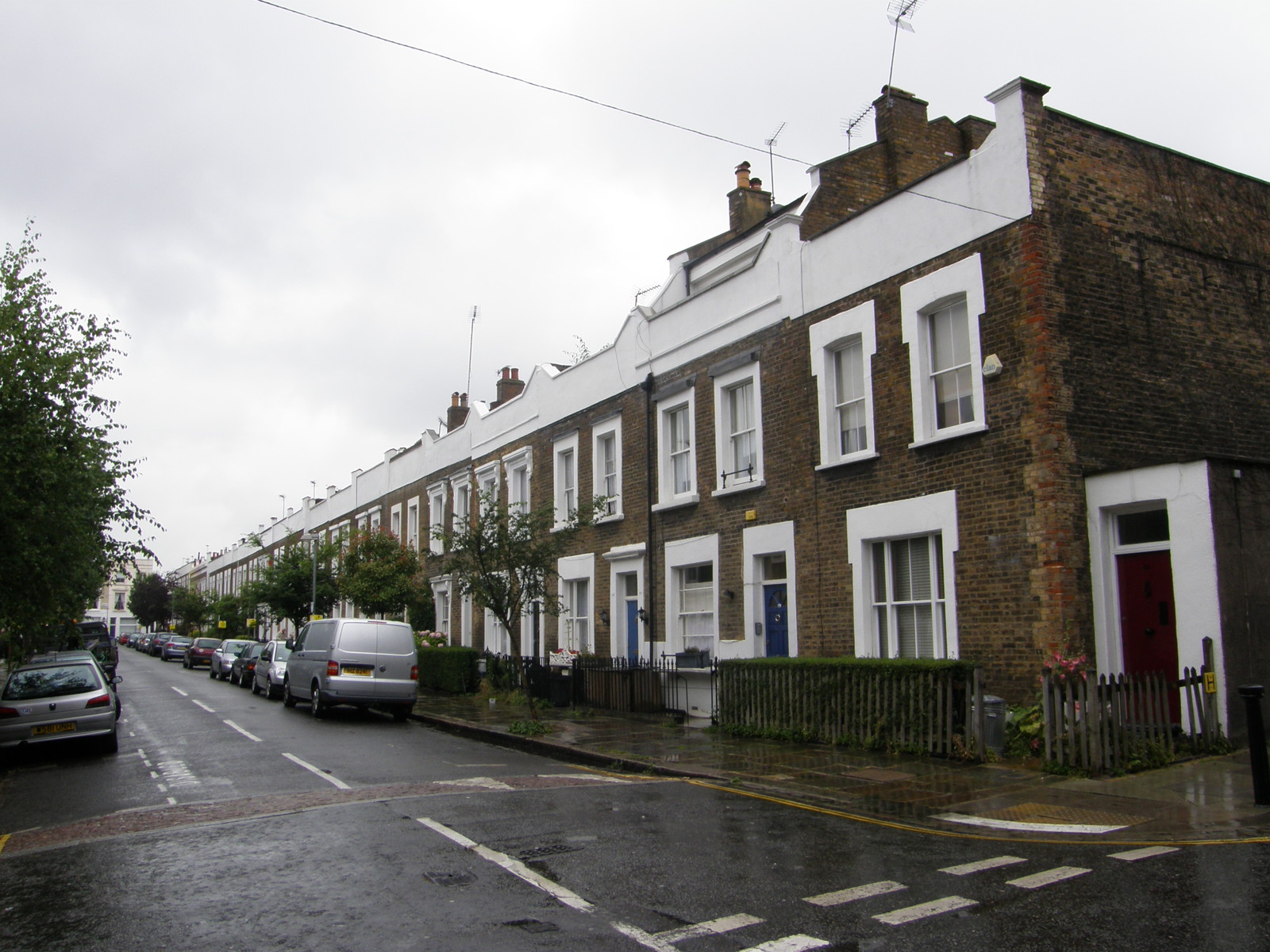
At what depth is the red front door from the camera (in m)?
11.7

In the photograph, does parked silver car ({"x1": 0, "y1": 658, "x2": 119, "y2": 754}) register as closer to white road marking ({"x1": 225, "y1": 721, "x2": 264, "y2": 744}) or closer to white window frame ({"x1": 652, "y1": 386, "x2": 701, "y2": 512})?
white road marking ({"x1": 225, "y1": 721, "x2": 264, "y2": 744})

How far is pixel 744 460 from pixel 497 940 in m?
13.1

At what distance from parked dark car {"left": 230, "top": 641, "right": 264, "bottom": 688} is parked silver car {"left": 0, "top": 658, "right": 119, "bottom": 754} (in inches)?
515

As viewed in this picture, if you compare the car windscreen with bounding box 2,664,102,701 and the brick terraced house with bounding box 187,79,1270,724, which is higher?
the brick terraced house with bounding box 187,79,1270,724

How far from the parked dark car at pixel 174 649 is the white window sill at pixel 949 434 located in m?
51.2

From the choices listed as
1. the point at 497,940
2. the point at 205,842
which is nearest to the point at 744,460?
the point at 205,842

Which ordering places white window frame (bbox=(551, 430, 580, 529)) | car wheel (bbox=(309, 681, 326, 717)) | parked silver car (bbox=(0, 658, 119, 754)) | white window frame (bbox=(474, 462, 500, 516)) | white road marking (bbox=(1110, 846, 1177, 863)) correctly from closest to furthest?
white road marking (bbox=(1110, 846, 1177, 863)), parked silver car (bbox=(0, 658, 119, 754)), car wheel (bbox=(309, 681, 326, 717)), white window frame (bbox=(551, 430, 580, 529)), white window frame (bbox=(474, 462, 500, 516))

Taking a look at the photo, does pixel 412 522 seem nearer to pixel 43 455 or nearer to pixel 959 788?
pixel 43 455

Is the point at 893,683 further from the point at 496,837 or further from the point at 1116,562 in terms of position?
the point at 496,837

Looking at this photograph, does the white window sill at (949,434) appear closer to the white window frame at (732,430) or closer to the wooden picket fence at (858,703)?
the wooden picket fence at (858,703)

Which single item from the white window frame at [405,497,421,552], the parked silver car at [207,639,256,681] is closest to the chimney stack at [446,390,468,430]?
the white window frame at [405,497,421,552]

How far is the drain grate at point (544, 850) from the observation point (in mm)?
7234

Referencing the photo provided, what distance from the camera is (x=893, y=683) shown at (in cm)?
1252

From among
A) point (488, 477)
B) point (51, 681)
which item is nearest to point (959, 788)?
point (51, 681)
